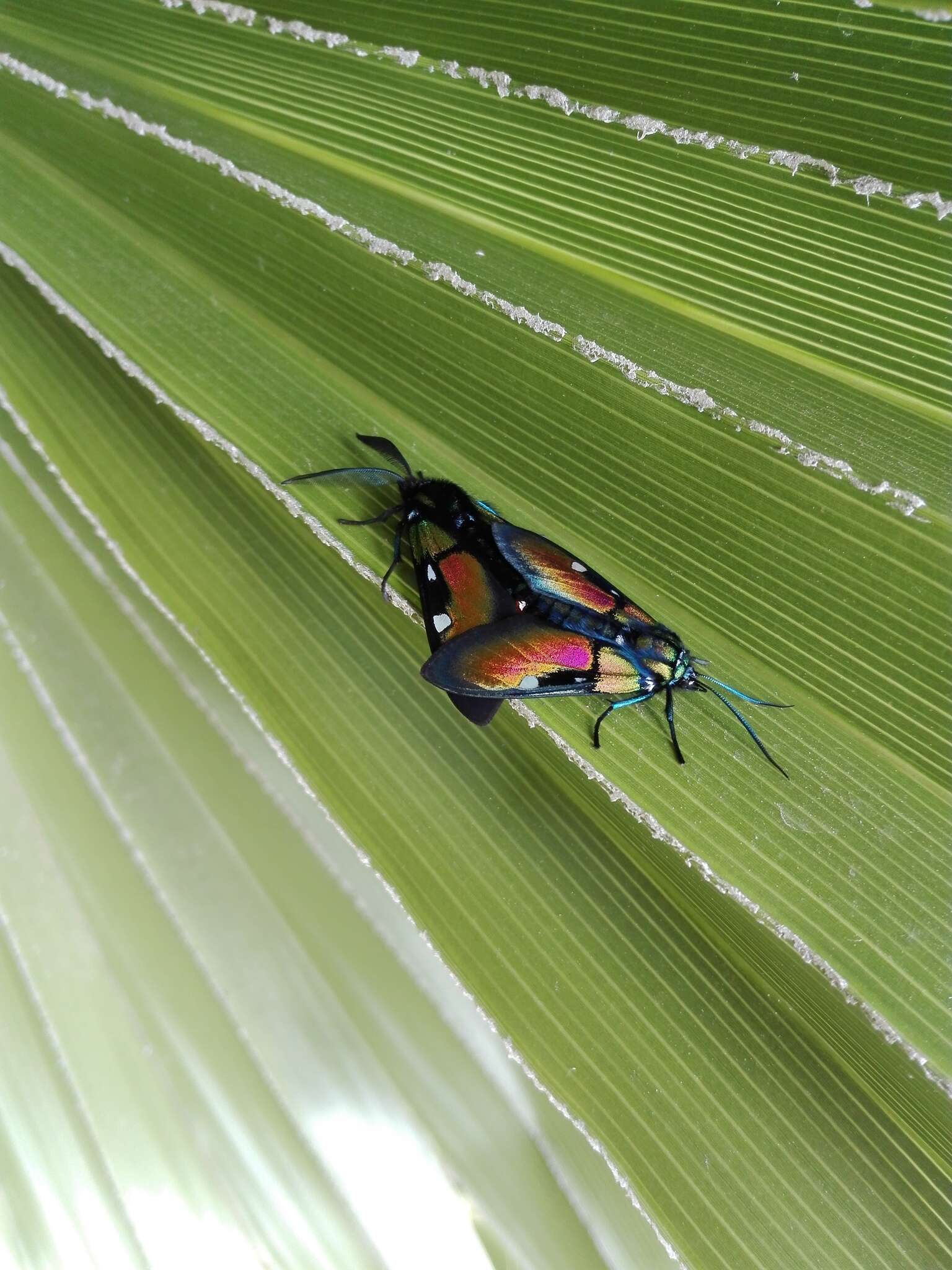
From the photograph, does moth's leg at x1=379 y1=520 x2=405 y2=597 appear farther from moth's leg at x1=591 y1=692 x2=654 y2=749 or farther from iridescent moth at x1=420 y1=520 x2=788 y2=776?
moth's leg at x1=591 y1=692 x2=654 y2=749

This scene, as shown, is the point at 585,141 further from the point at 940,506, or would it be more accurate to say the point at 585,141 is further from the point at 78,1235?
the point at 78,1235

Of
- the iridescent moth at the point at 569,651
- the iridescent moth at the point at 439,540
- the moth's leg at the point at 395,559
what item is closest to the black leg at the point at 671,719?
the iridescent moth at the point at 569,651

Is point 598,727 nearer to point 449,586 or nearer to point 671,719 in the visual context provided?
point 671,719

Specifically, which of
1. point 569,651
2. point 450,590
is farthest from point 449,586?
point 569,651

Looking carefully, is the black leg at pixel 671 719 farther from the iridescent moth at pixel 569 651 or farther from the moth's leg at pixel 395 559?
the moth's leg at pixel 395 559

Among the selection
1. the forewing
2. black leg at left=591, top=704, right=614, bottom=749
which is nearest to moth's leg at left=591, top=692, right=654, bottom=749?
black leg at left=591, top=704, right=614, bottom=749

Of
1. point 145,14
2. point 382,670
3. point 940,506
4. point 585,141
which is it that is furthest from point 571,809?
point 145,14
